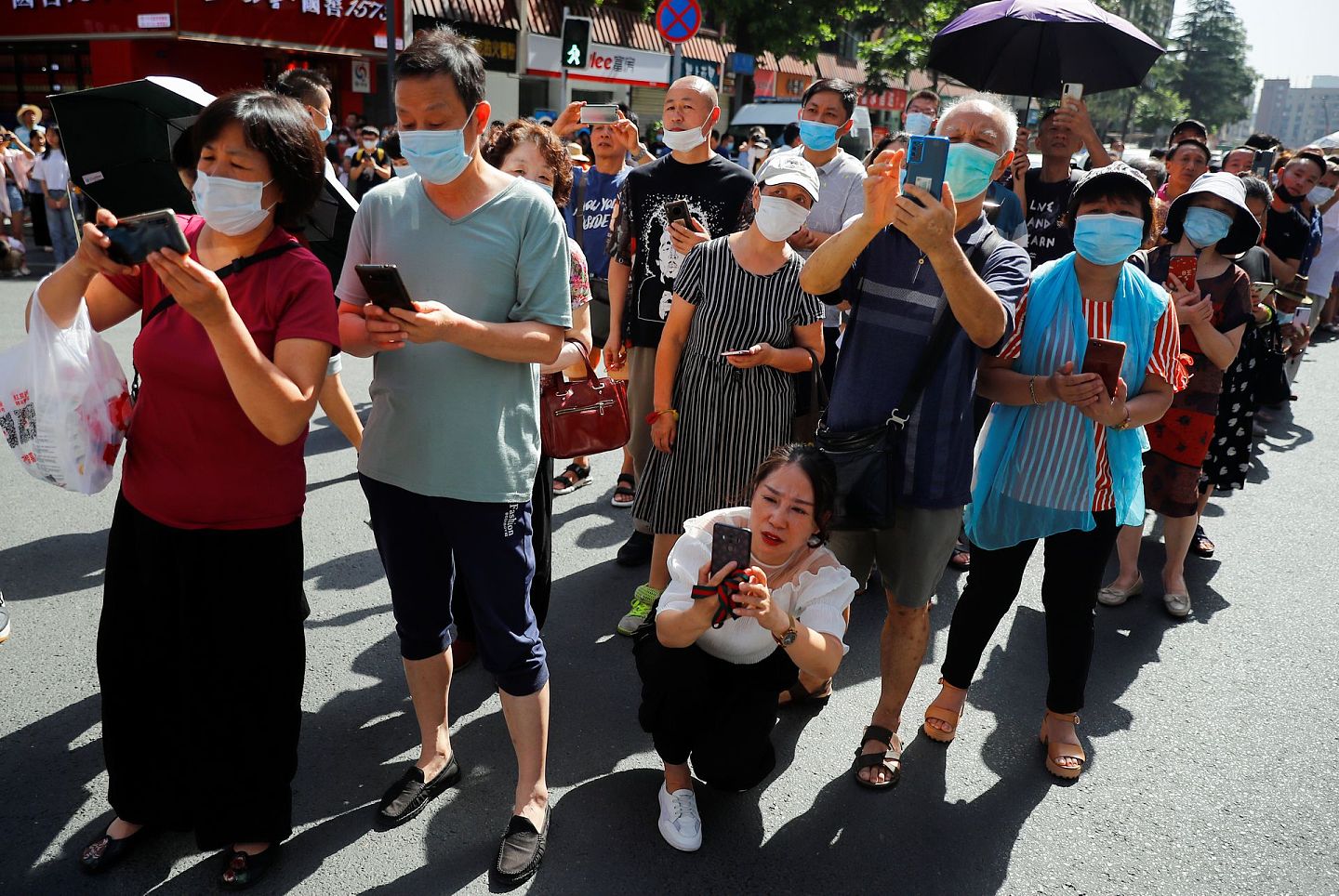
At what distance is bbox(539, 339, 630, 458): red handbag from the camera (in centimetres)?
337

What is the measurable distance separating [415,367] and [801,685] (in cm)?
182

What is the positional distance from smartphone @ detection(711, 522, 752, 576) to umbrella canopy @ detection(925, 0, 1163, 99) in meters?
3.84

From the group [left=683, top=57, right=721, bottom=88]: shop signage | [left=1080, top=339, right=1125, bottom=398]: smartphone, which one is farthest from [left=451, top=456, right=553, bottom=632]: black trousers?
[left=683, top=57, right=721, bottom=88]: shop signage

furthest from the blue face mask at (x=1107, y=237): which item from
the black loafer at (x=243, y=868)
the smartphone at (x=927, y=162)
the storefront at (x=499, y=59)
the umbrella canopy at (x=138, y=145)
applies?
the storefront at (x=499, y=59)

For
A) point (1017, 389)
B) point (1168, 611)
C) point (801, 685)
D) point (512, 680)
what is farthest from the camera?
point (1168, 611)

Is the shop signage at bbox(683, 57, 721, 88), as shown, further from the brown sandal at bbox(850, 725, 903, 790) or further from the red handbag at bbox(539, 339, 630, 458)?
the brown sandal at bbox(850, 725, 903, 790)

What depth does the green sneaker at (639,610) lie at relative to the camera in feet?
12.4

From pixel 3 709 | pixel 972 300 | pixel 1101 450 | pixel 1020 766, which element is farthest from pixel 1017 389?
pixel 3 709

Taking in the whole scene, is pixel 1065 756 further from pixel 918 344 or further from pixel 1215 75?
pixel 1215 75

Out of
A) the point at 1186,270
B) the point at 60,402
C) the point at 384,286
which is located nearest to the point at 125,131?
the point at 60,402

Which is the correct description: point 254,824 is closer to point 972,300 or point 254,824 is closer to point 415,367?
point 415,367

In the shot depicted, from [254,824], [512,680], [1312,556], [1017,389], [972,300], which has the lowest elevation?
[1312,556]

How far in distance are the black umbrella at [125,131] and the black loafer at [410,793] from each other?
223cm

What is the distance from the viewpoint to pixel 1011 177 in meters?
5.86
